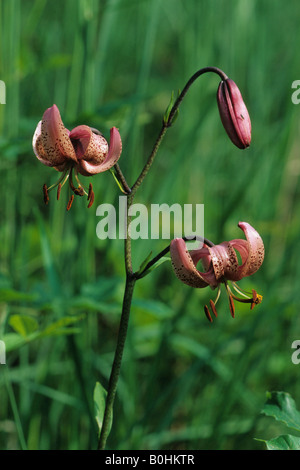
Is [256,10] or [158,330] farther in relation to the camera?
[256,10]

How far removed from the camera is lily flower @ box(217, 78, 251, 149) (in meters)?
0.86

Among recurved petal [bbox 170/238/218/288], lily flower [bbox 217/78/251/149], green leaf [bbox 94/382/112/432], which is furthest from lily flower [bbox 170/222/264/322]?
green leaf [bbox 94/382/112/432]

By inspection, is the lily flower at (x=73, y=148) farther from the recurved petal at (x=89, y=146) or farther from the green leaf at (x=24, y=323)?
the green leaf at (x=24, y=323)

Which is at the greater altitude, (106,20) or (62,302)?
(106,20)

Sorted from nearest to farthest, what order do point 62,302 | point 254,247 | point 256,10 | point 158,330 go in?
1. point 254,247
2. point 62,302
3. point 158,330
4. point 256,10

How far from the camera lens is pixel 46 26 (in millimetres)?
2088

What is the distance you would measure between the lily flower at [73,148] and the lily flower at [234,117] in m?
0.16

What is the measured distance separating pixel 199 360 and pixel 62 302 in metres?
0.38

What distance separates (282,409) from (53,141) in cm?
52

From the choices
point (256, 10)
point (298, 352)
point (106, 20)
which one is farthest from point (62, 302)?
point (256, 10)

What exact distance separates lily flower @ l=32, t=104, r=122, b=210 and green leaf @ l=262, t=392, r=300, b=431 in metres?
0.40

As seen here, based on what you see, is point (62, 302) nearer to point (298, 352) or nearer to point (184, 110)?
point (298, 352)

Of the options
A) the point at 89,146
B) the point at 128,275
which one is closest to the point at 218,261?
the point at 128,275

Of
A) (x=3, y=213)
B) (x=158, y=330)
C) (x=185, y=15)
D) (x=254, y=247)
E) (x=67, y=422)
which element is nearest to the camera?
(x=254, y=247)
